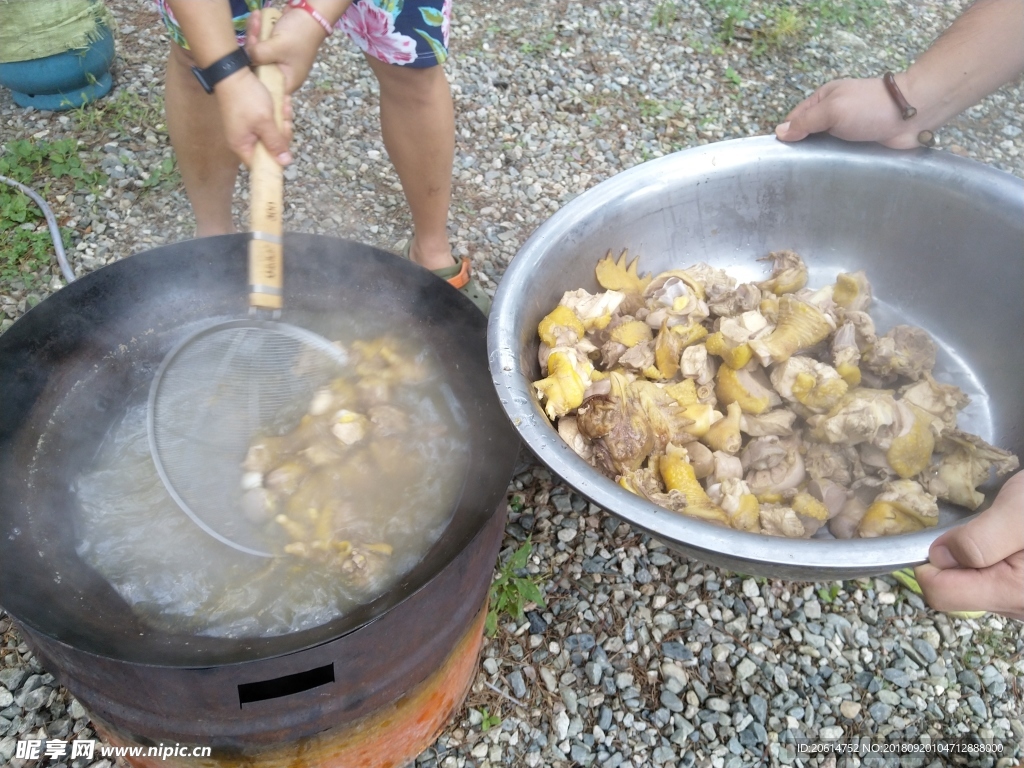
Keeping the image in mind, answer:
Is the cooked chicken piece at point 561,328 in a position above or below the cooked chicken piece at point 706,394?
above

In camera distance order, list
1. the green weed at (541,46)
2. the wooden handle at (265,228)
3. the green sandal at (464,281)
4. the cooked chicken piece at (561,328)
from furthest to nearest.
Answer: the green weed at (541,46)
the green sandal at (464,281)
the cooked chicken piece at (561,328)
the wooden handle at (265,228)

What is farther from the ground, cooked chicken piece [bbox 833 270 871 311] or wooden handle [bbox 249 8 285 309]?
wooden handle [bbox 249 8 285 309]

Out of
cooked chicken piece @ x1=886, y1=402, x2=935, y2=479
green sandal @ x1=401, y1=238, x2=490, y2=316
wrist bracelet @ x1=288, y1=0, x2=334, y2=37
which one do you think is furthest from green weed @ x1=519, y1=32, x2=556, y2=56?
cooked chicken piece @ x1=886, y1=402, x2=935, y2=479

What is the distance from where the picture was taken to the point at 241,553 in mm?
1964

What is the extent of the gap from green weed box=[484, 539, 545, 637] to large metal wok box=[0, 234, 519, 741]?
571 mm

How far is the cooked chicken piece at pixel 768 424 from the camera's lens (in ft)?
7.67

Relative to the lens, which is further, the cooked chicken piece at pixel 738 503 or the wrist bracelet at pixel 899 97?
the wrist bracelet at pixel 899 97

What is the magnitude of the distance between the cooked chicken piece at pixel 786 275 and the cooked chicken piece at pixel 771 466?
68 cm

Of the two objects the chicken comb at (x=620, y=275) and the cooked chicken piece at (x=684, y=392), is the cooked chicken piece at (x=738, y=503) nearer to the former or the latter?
the cooked chicken piece at (x=684, y=392)

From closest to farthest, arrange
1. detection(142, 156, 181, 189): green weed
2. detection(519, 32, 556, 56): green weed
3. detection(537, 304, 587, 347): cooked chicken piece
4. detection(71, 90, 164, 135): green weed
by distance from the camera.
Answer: detection(537, 304, 587, 347): cooked chicken piece
detection(142, 156, 181, 189): green weed
detection(71, 90, 164, 135): green weed
detection(519, 32, 556, 56): green weed

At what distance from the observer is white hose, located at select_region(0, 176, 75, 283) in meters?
3.55

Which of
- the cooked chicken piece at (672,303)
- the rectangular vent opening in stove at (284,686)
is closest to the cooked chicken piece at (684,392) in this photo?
the cooked chicken piece at (672,303)

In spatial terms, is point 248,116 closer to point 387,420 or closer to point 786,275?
point 387,420

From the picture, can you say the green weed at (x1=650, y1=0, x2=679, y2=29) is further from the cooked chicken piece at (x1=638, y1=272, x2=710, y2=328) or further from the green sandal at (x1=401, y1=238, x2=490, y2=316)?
the cooked chicken piece at (x1=638, y1=272, x2=710, y2=328)
